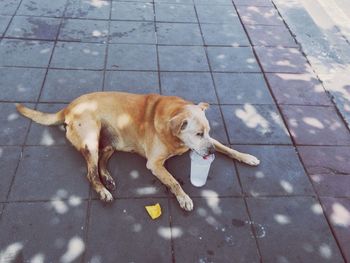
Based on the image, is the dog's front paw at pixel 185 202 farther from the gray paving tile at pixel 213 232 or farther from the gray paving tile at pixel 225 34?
the gray paving tile at pixel 225 34

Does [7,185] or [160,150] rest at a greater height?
[160,150]

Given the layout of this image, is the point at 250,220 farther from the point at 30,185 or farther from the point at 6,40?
the point at 6,40

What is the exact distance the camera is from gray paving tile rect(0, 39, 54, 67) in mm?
6734

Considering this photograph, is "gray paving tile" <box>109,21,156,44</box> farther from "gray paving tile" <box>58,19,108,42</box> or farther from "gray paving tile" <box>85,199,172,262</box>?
"gray paving tile" <box>85,199,172,262</box>

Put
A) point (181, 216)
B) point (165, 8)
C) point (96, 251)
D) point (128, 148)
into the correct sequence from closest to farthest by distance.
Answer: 1. point (96, 251)
2. point (181, 216)
3. point (128, 148)
4. point (165, 8)

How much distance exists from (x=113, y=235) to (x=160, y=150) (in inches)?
47.7

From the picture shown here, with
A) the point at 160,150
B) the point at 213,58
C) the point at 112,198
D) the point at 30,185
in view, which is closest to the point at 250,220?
the point at 160,150

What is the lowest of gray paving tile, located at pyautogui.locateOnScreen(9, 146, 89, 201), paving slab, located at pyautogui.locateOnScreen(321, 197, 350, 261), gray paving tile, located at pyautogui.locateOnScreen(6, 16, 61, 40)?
gray paving tile, located at pyautogui.locateOnScreen(9, 146, 89, 201)

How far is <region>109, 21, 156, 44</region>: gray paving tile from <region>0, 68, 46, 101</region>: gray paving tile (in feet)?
5.66

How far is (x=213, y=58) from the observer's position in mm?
7352

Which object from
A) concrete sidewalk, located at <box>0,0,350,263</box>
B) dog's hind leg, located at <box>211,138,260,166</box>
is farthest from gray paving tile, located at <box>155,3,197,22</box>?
dog's hind leg, located at <box>211,138,260,166</box>

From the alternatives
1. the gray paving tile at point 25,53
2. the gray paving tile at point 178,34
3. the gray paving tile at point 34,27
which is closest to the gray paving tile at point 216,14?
the gray paving tile at point 178,34

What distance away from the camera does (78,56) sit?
23.1ft

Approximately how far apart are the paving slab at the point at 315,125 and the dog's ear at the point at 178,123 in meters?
2.20
